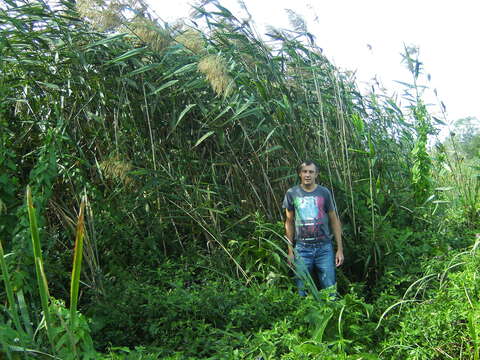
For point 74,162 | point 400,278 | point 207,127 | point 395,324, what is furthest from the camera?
point 207,127

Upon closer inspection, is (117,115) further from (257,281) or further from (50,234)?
(257,281)

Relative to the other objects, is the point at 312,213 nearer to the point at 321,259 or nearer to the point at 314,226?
the point at 314,226

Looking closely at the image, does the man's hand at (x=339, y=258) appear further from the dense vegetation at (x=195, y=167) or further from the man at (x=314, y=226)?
the dense vegetation at (x=195, y=167)

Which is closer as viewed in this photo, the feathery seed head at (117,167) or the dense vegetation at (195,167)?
the dense vegetation at (195,167)

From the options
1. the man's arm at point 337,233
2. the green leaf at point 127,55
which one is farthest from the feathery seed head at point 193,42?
the man's arm at point 337,233

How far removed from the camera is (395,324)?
2.85 metres

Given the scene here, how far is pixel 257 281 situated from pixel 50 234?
1536 mm

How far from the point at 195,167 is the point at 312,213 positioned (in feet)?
3.52

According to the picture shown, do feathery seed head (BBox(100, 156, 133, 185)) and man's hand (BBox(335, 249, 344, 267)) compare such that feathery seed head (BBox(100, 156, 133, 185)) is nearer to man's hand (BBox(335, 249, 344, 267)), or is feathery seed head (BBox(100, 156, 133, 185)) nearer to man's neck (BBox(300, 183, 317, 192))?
man's neck (BBox(300, 183, 317, 192))

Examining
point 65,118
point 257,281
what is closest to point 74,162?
point 65,118

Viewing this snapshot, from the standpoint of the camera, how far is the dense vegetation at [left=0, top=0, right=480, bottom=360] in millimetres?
3117

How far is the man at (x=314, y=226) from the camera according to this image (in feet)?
11.1

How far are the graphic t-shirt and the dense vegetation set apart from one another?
0.24 m

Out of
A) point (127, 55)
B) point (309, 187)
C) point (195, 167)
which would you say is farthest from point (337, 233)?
point (127, 55)
